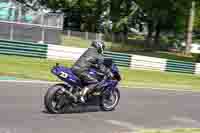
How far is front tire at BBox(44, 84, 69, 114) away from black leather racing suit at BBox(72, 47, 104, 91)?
48 cm

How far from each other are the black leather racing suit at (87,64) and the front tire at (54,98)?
48 cm

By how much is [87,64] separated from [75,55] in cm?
1687

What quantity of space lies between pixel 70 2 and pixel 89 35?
640 cm

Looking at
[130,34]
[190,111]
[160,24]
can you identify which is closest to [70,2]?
[160,24]

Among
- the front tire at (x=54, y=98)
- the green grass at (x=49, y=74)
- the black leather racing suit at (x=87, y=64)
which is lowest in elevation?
the green grass at (x=49, y=74)

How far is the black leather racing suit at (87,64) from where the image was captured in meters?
10.9

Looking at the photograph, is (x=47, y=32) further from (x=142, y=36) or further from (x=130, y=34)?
(x=142, y=36)

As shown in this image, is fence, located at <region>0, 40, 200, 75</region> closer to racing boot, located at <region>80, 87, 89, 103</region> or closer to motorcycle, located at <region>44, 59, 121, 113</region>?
motorcycle, located at <region>44, 59, 121, 113</region>

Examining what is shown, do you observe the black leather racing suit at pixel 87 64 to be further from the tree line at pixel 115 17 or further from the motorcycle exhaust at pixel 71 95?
the tree line at pixel 115 17

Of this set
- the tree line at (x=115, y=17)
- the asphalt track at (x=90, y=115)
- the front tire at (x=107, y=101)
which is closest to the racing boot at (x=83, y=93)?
the asphalt track at (x=90, y=115)

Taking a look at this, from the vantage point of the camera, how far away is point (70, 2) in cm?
6309

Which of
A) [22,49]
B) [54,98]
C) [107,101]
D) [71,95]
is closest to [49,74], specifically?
[22,49]

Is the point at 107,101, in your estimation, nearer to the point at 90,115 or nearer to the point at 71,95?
the point at 90,115

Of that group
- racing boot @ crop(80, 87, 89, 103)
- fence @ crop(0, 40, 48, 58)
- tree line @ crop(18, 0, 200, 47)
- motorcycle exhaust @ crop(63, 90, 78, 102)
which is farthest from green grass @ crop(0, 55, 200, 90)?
tree line @ crop(18, 0, 200, 47)
